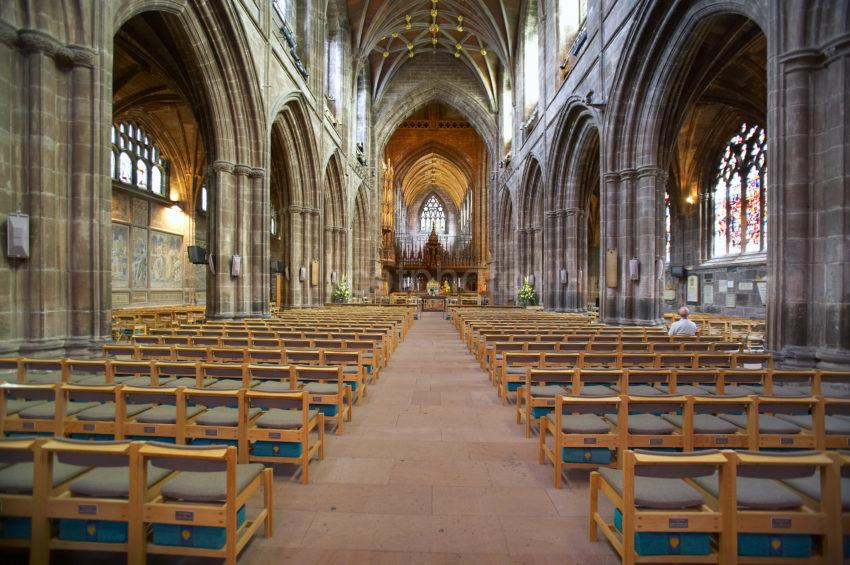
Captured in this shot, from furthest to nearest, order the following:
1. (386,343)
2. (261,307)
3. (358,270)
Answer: (358,270)
(261,307)
(386,343)

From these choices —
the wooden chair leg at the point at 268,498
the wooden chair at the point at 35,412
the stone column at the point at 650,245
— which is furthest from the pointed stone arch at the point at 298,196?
the wooden chair leg at the point at 268,498

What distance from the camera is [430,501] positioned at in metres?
3.35

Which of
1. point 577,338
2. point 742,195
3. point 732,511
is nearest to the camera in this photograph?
point 732,511

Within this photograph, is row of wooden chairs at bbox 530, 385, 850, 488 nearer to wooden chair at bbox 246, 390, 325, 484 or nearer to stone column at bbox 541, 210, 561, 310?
wooden chair at bbox 246, 390, 325, 484

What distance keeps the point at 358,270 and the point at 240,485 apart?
1232 inches

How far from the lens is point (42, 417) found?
373cm

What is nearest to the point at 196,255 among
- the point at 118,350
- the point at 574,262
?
the point at 118,350

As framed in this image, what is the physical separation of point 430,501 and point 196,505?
167cm

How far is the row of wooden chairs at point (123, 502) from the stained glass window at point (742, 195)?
2091 centimetres

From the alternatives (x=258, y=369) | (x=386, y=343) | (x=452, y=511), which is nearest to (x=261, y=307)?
(x=386, y=343)

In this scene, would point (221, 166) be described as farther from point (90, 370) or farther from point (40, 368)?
point (90, 370)

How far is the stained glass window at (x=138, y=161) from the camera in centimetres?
1898

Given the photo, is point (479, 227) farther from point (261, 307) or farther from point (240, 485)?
point (240, 485)

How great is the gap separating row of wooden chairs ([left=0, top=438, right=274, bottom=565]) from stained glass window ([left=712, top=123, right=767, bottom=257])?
2091cm
